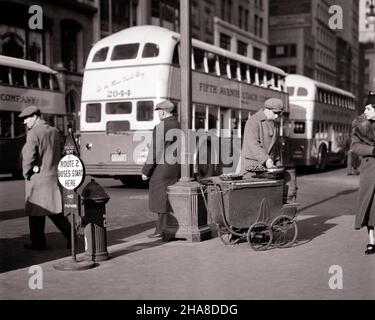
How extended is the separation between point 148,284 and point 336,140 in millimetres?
25324

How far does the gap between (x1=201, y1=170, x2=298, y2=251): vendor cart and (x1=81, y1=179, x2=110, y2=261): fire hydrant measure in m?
1.44

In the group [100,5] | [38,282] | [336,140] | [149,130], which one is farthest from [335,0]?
[100,5]

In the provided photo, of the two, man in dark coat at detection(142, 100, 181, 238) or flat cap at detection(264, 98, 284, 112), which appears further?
man in dark coat at detection(142, 100, 181, 238)

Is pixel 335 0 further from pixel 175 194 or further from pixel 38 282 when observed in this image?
pixel 38 282

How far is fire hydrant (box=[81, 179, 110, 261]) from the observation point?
269 inches

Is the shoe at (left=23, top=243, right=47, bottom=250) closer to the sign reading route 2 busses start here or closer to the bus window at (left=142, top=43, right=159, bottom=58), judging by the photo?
the sign reading route 2 busses start here

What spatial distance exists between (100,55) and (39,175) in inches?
378

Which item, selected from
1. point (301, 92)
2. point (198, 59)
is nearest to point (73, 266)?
point (198, 59)

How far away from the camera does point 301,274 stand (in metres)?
6.04

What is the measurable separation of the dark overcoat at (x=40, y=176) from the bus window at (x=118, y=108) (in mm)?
8471

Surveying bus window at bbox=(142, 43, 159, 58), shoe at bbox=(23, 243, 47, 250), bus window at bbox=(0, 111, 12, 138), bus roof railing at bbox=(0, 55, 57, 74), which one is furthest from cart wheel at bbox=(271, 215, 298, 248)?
bus roof railing at bbox=(0, 55, 57, 74)

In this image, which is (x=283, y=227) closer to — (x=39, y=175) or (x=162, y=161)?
(x=162, y=161)

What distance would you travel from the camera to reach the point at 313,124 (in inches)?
1024

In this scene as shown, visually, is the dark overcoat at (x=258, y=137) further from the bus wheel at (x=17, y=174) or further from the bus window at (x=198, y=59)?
the bus wheel at (x=17, y=174)
